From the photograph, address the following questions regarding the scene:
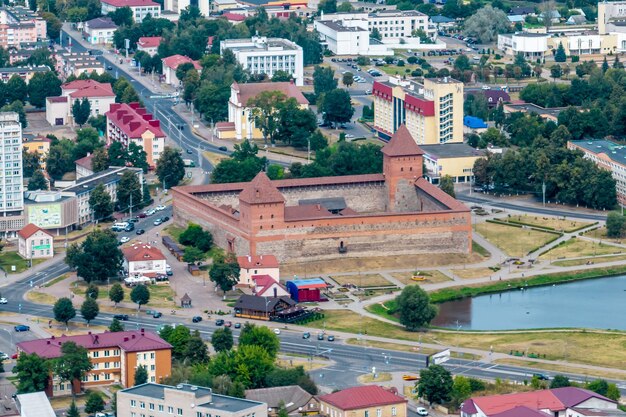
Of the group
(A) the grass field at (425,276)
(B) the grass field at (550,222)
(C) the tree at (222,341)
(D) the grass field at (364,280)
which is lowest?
(B) the grass field at (550,222)

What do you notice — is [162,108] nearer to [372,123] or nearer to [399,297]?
[372,123]

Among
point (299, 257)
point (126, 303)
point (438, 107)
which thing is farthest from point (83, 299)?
point (438, 107)

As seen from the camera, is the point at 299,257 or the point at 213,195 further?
the point at 213,195

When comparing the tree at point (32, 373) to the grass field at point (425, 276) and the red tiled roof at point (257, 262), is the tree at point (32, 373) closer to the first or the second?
the red tiled roof at point (257, 262)

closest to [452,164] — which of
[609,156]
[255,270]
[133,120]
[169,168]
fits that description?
[609,156]

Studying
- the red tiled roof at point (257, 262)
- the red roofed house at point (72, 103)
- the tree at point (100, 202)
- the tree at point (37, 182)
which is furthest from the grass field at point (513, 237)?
the red roofed house at point (72, 103)
